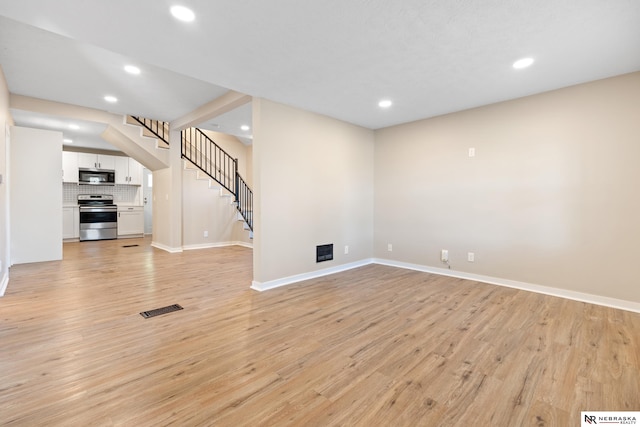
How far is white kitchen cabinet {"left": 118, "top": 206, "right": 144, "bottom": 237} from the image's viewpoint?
8344mm

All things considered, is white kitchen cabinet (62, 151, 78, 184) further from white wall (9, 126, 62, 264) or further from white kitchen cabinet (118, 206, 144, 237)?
white wall (9, 126, 62, 264)

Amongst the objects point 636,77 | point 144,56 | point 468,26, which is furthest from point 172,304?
point 636,77

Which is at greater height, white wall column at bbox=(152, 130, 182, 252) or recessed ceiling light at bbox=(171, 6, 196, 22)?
recessed ceiling light at bbox=(171, 6, 196, 22)

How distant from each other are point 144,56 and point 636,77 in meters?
4.98

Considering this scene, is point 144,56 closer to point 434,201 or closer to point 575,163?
point 434,201

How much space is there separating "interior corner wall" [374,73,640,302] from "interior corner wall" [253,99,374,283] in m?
0.70

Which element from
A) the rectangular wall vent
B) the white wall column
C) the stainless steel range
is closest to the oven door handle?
the stainless steel range

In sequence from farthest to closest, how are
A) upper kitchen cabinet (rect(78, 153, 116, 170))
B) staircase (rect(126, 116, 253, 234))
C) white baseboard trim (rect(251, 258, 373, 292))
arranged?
1. upper kitchen cabinet (rect(78, 153, 116, 170))
2. staircase (rect(126, 116, 253, 234))
3. white baseboard trim (rect(251, 258, 373, 292))

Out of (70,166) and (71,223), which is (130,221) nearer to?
(71,223)

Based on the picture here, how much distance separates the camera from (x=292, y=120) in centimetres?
397

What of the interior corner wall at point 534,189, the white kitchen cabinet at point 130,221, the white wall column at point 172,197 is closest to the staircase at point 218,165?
the white wall column at point 172,197

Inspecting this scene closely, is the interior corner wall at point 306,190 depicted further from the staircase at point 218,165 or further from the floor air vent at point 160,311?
the staircase at point 218,165

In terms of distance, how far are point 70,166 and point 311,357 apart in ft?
29.6

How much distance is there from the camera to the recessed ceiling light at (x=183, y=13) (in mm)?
1963
